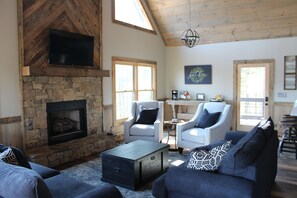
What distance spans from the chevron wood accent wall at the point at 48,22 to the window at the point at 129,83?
855 mm

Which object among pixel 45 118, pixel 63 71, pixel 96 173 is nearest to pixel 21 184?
pixel 96 173

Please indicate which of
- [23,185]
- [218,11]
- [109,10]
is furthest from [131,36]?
[23,185]

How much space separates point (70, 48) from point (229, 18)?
3.82 metres

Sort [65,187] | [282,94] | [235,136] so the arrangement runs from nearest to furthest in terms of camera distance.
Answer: [65,187], [235,136], [282,94]

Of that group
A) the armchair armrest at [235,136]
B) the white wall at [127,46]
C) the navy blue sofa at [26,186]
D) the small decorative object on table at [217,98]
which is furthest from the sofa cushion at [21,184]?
the small decorative object on table at [217,98]

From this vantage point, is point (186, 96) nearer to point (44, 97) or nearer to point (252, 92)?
point (252, 92)

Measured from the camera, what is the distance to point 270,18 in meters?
5.95

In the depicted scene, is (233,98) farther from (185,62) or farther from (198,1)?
(198,1)

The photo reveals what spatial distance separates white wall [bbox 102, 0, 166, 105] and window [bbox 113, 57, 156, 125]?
0.56 feet

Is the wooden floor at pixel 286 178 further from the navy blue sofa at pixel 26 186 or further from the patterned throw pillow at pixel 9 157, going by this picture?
the patterned throw pillow at pixel 9 157

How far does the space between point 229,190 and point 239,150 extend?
1.20ft

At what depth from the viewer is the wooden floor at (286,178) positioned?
11.0 feet

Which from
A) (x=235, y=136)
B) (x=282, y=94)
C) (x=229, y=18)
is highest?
(x=229, y=18)

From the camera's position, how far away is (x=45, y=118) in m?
4.70
